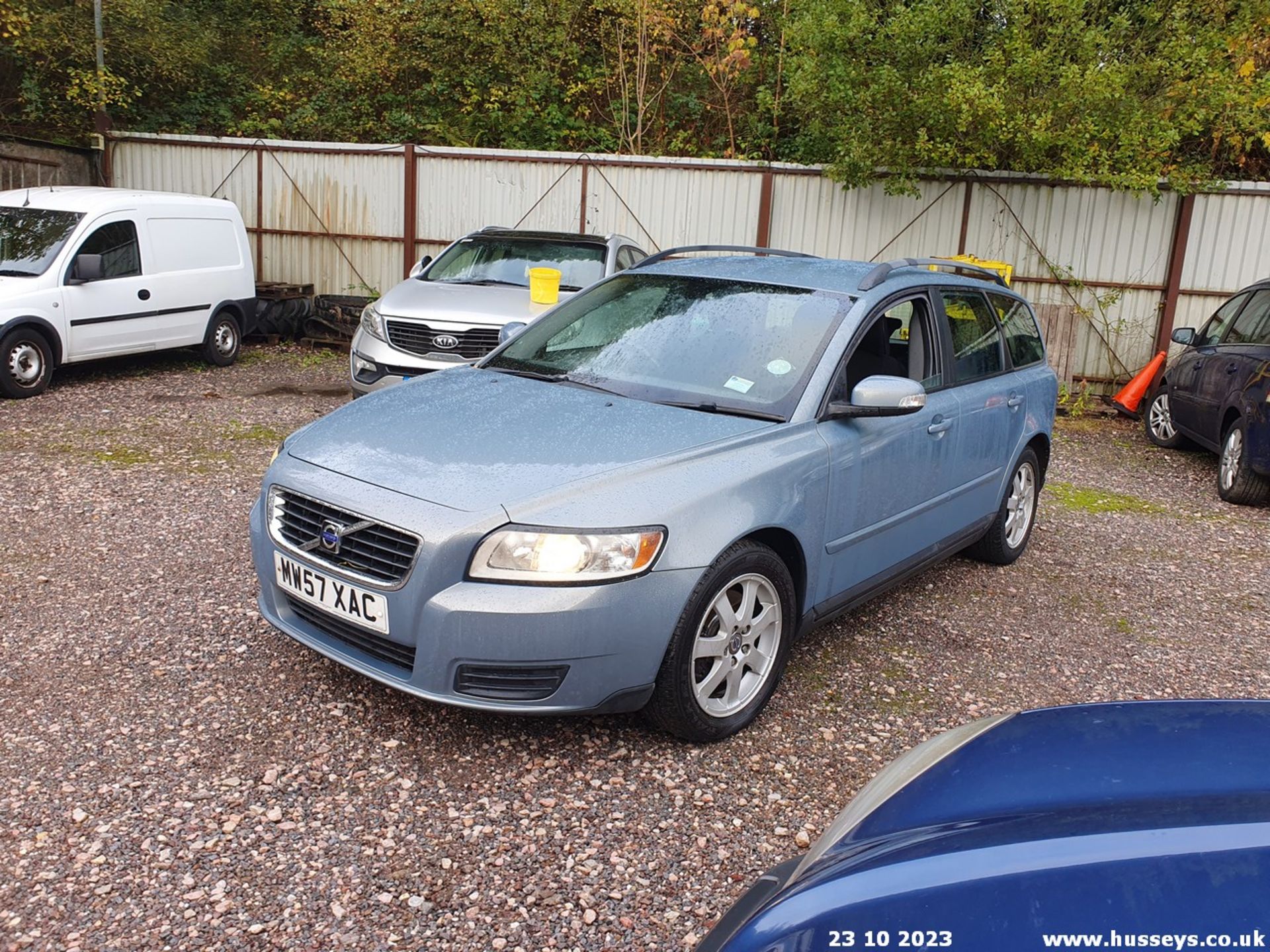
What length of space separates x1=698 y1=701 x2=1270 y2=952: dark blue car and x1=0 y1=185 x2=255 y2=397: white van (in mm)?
9113

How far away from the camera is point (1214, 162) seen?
1284 cm

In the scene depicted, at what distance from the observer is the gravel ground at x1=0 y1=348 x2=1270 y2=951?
2.71 metres

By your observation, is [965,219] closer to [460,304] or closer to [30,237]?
[460,304]

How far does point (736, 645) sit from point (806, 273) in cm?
186

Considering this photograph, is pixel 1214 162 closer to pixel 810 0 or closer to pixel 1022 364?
pixel 810 0

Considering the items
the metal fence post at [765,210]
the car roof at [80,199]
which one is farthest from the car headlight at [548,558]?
the metal fence post at [765,210]

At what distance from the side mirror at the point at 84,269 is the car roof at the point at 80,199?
572mm

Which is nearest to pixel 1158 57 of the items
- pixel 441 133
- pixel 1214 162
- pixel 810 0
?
pixel 1214 162

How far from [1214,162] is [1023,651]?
35.6 ft

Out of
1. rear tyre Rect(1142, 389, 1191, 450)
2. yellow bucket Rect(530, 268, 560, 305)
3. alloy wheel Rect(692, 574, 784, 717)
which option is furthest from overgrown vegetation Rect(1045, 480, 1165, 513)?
alloy wheel Rect(692, 574, 784, 717)

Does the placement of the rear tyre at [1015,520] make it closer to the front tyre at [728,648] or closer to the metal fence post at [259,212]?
the front tyre at [728,648]

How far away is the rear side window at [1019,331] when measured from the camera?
5.51 metres

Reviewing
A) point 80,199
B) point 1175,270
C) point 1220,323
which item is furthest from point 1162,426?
point 80,199

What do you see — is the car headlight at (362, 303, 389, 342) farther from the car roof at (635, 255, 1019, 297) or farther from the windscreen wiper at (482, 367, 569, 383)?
the windscreen wiper at (482, 367, 569, 383)
